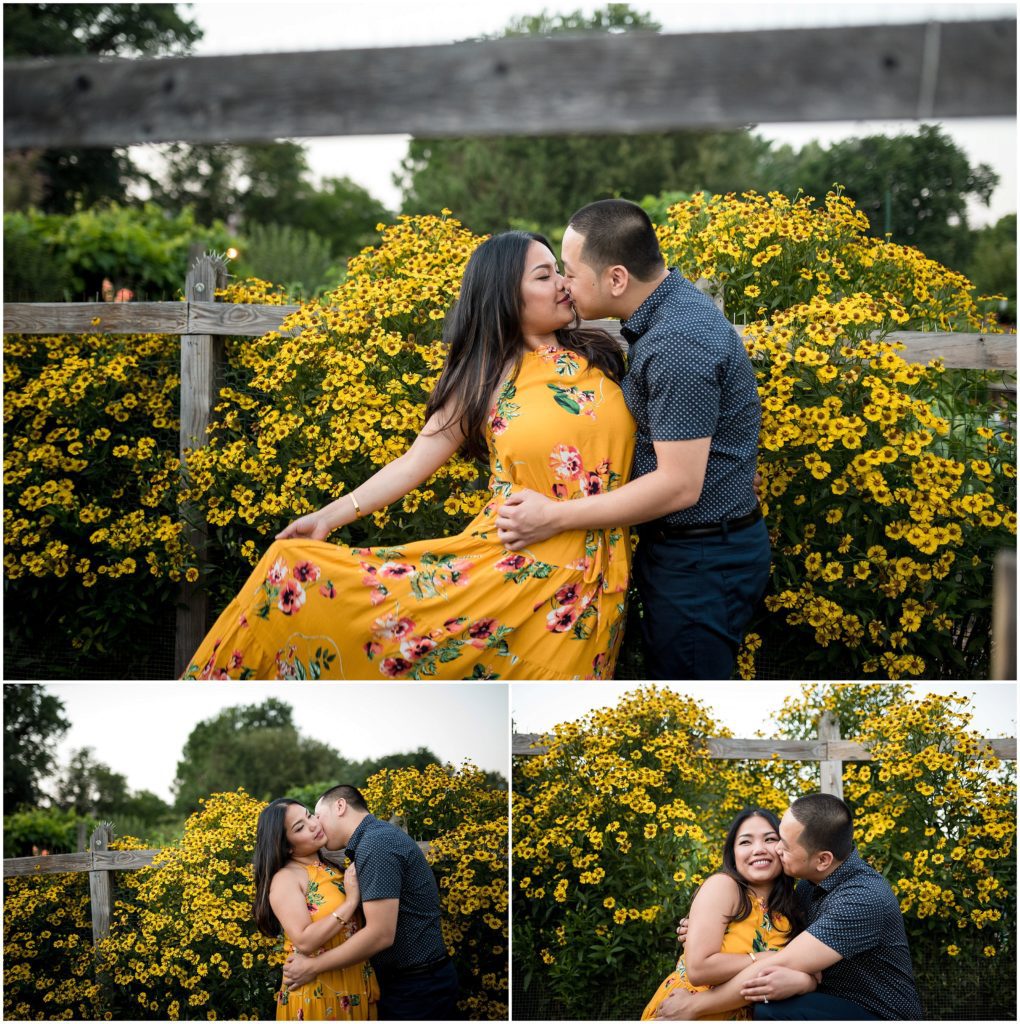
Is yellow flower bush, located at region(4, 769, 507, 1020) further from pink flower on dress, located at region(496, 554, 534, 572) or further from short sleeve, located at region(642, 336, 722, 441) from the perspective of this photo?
short sleeve, located at region(642, 336, 722, 441)

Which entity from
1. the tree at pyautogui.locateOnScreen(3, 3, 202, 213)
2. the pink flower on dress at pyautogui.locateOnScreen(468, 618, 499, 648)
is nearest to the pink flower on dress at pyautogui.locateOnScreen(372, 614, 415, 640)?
the pink flower on dress at pyautogui.locateOnScreen(468, 618, 499, 648)

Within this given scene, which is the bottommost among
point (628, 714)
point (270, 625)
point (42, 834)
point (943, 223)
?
point (42, 834)

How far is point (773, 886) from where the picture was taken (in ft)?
8.31

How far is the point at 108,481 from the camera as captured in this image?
384 centimetres

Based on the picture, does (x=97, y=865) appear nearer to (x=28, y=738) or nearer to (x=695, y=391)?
(x=28, y=738)

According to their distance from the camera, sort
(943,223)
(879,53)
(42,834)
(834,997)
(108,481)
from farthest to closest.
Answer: (943,223) → (108,481) → (42,834) → (834,997) → (879,53)

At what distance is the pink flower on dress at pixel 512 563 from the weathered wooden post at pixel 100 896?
1358 mm

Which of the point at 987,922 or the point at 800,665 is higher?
the point at 800,665

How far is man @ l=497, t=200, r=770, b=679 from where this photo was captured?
233cm

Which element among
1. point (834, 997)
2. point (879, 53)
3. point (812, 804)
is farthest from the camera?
point (812, 804)

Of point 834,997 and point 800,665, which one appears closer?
point 834,997

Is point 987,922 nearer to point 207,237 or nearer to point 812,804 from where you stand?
point 812,804

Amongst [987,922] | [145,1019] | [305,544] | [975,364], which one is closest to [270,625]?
[305,544]

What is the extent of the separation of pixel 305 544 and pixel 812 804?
1345 mm
